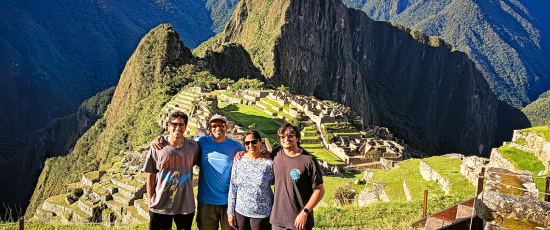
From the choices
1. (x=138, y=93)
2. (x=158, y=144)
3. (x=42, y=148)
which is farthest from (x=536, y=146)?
(x=42, y=148)

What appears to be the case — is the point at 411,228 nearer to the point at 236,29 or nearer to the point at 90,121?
the point at 90,121

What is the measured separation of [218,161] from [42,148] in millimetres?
105103

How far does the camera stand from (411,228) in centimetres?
793

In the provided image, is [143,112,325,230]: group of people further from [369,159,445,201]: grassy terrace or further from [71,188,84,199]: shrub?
[71,188,84,199]: shrub

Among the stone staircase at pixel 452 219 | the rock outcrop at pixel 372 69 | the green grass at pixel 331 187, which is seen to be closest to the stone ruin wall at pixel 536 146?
the green grass at pixel 331 187

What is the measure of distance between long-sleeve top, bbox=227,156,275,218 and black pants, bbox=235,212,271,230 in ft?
0.20

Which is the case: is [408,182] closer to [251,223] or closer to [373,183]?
[373,183]

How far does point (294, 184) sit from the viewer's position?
17.7 ft

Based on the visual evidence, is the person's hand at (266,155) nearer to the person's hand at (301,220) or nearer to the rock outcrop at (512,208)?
the person's hand at (301,220)

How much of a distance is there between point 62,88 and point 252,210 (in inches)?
5362

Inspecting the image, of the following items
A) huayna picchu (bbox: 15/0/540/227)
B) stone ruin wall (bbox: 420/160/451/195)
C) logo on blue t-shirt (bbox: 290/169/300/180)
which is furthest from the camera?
huayna picchu (bbox: 15/0/540/227)

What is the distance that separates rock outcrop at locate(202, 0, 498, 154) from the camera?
407ft

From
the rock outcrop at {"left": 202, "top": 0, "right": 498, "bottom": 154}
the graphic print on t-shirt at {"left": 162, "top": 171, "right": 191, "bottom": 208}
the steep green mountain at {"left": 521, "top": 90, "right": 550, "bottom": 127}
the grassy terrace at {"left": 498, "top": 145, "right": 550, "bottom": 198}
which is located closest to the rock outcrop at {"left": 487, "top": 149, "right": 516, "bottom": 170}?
the grassy terrace at {"left": 498, "top": 145, "right": 550, "bottom": 198}

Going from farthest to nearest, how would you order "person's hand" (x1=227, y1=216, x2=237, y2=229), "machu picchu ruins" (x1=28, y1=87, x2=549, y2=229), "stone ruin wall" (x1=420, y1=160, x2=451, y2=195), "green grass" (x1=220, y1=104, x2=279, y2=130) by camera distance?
"green grass" (x1=220, y1=104, x2=279, y2=130) → "stone ruin wall" (x1=420, y1=160, x2=451, y2=195) → "machu picchu ruins" (x1=28, y1=87, x2=549, y2=229) → "person's hand" (x1=227, y1=216, x2=237, y2=229)
